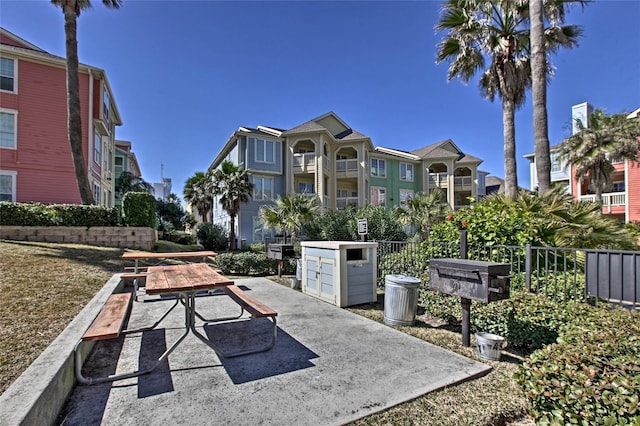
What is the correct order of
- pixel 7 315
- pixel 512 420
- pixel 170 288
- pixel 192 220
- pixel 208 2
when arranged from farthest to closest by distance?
pixel 192 220 → pixel 208 2 → pixel 7 315 → pixel 170 288 → pixel 512 420

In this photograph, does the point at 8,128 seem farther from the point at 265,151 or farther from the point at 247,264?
the point at 247,264

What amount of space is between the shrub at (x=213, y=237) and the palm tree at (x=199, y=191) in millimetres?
1396

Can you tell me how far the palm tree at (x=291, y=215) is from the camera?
1342 centimetres

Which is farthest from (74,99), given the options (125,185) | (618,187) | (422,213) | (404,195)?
(618,187)

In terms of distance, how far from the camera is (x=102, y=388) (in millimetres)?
3170

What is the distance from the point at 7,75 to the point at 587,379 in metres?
23.6

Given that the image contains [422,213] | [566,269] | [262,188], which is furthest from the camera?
[262,188]

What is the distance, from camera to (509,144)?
485 inches

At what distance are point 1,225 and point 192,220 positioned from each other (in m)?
23.9

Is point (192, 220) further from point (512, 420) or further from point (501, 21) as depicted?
point (512, 420)

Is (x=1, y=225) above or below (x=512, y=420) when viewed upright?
above

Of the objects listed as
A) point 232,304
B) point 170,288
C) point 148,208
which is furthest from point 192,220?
point 170,288

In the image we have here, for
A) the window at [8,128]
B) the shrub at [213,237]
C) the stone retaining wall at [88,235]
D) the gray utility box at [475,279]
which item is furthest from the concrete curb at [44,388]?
the shrub at [213,237]

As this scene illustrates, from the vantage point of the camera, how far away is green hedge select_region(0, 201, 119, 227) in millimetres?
12080
